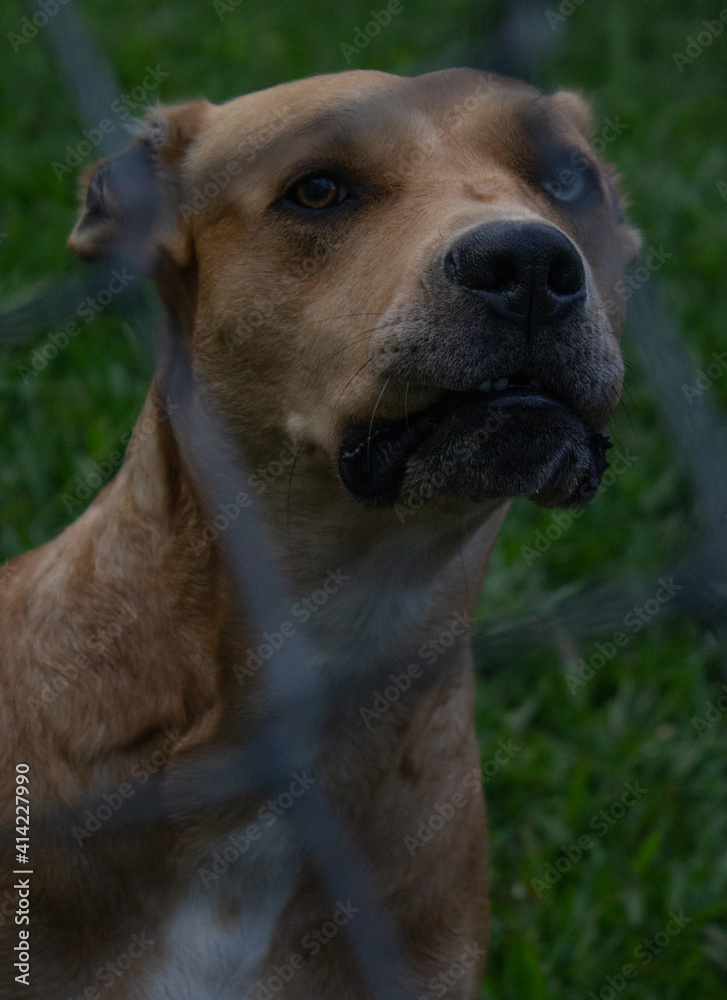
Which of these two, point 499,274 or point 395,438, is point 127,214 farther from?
point 499,274

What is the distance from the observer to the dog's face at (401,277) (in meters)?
2.08

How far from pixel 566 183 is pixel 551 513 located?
205 cm

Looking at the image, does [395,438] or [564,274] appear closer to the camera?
[564,274]

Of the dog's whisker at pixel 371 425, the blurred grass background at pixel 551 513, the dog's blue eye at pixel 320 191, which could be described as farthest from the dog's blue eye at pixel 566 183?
the dog's whisker at pixel 371 425

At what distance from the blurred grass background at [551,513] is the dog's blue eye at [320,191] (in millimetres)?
613

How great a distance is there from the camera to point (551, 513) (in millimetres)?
4609

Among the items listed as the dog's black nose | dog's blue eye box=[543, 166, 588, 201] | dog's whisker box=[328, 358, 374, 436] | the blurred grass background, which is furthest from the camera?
the blurred grass background

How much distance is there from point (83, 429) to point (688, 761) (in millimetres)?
2380

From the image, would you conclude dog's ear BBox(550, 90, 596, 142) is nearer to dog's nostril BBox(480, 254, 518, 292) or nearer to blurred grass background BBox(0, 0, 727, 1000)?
blurred grass background BBox(0, 0, 727, 1000)

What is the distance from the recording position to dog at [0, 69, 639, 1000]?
7.64ft

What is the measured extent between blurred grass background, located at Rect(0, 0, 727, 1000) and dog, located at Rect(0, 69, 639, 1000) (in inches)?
19.0

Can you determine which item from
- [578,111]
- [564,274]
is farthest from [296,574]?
[578,111]

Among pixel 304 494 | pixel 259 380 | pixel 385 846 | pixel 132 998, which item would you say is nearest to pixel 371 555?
pixel 304 494

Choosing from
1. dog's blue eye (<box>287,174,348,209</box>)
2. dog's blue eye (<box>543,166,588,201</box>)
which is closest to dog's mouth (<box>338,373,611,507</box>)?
dog's blue eye (<box>287,174,348,209</box>)
